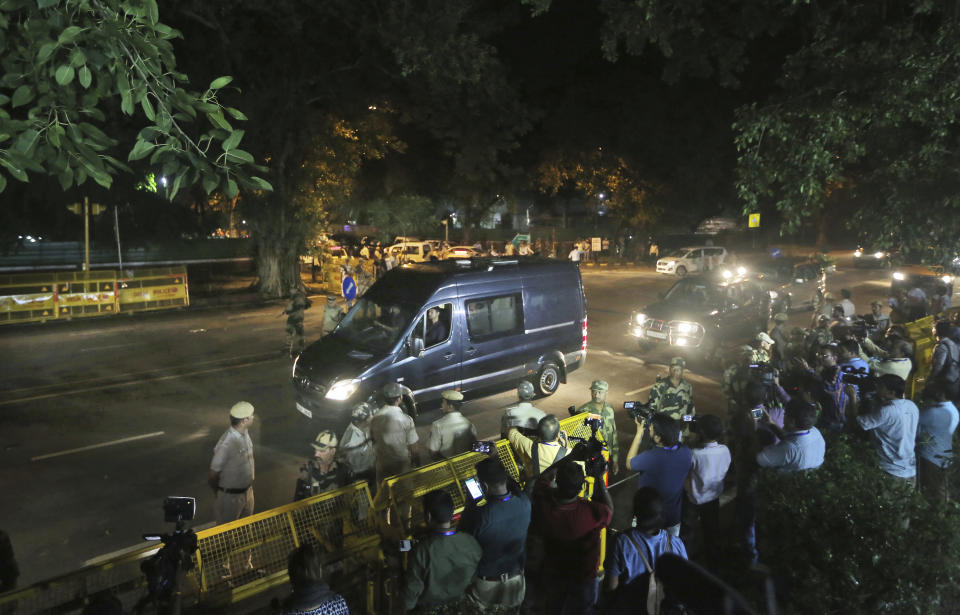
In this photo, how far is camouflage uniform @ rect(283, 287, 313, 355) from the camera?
1309 cm

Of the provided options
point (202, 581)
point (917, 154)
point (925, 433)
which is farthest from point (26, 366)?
point (917, 154)

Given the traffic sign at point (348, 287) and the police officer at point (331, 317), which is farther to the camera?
the traffic sign at point (348, 287)

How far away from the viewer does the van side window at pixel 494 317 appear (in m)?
9.85

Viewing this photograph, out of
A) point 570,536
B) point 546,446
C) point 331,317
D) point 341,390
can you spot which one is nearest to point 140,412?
point 331,317

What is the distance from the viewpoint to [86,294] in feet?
61.7

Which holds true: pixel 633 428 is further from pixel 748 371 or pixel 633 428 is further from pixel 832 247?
pixel 832 247

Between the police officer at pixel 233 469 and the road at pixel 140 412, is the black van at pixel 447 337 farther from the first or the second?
the police officer at pixel 233 469

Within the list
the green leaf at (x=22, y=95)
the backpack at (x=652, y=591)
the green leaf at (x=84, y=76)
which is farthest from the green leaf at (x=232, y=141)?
the backpack at (x=652, y=591)

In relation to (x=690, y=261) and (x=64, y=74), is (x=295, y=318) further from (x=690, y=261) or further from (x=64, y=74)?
(x=690, y=261)

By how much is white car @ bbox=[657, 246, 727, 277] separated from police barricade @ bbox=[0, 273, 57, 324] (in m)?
28.1

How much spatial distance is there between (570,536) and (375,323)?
6.32 m

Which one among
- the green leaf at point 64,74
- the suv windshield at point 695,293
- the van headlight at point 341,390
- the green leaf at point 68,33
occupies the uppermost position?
the green leaf at point 68,33

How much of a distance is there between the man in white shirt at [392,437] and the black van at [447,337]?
2084 millimetres

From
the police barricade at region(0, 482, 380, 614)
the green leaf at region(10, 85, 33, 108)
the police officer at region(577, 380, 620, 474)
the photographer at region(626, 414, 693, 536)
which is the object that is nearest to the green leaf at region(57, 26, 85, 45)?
the green leaf at region(10, 85, 33, 108)
